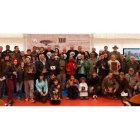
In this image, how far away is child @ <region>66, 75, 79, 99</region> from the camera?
8.98m

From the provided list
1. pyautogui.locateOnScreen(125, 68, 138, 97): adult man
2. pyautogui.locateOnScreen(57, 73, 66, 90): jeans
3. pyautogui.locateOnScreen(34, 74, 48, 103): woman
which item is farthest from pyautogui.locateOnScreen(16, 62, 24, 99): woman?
pyautogui.locateOnScreen(125, 68, 138, 97): adult man

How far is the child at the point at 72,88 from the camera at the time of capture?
8984 mm

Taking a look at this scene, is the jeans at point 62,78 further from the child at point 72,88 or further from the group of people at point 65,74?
the child at point 72,88

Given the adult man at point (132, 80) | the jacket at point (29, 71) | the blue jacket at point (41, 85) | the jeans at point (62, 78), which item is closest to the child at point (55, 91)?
the blue jacket at point (41, 85)

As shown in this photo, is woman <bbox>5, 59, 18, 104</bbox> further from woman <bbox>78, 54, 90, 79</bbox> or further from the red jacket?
woman <bbox>78, 54, 90, 79</bbox>

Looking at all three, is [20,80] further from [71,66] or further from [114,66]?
[114,66]

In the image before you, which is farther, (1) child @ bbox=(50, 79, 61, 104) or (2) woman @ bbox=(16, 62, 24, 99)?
(2) woman @ bbox=(16, 62, 24, 99)
